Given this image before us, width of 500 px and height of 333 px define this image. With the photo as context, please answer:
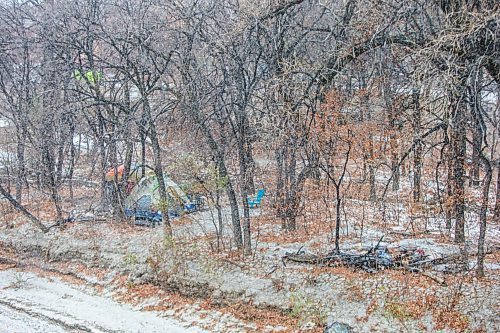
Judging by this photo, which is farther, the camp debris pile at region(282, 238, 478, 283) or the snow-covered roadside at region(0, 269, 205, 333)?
the camp debris pile at region(282, 238, 478, 283)

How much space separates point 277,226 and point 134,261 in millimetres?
4229

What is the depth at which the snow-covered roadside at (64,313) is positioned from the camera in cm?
874

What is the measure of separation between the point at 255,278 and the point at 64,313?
3.92 meters

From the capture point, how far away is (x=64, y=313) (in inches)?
371

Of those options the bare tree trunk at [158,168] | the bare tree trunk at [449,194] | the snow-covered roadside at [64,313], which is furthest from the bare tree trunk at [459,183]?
the bare tree trunk at [158,168]

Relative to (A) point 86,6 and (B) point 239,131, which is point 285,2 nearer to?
(B) point 239,131

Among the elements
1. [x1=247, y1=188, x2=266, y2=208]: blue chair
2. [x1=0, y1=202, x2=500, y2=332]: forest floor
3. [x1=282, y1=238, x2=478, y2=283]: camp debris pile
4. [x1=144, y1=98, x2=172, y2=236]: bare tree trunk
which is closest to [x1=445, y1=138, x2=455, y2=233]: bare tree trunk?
[x1=0, y1=202, x2=500, y2=332]: forest floor

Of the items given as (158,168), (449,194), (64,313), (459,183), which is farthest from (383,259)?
(64,313)

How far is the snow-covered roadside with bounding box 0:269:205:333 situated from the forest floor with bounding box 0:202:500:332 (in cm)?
A: 9

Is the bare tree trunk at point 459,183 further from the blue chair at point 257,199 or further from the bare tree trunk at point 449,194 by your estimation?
the blue chair at point 257,199

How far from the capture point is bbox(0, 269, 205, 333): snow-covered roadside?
8742 millimetres

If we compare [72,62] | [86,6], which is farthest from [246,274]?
[86,6]

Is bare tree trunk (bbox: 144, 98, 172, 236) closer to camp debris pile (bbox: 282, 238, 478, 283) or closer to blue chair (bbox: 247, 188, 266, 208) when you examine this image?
camp debris pile (bbox: 282, 238, 478, 283)

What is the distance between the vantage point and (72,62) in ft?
40.6
